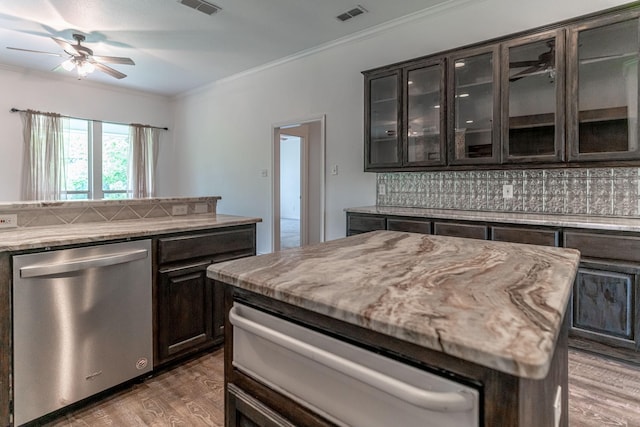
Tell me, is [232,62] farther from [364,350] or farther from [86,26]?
[364,350]

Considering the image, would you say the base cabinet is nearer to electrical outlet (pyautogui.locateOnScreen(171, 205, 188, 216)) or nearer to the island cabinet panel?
the island cabinet panel

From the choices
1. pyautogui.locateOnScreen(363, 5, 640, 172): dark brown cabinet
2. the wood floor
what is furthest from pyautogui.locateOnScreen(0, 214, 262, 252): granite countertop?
pyautogui.locateOnScreen(363, 5, 640, 172): dark brown cabinet

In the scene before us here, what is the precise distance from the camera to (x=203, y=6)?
10.8ft

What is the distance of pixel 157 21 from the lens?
11.8 feet

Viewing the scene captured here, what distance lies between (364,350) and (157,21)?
403cm

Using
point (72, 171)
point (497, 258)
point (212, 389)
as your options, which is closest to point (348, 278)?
point (497, 258)

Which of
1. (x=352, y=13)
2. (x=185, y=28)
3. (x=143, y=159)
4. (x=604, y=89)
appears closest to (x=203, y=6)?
(x=185, y=28)

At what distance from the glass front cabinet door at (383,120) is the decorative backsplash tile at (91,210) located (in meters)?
1.71

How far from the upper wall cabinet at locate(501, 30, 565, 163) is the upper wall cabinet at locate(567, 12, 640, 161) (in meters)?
0.08

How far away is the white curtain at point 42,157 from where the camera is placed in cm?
514

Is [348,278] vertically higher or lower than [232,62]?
lower

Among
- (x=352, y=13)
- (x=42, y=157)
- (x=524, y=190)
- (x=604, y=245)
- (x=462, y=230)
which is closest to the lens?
(x=604, y=245)

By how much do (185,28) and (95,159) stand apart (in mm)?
3287

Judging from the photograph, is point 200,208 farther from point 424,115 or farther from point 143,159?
point 143,159
